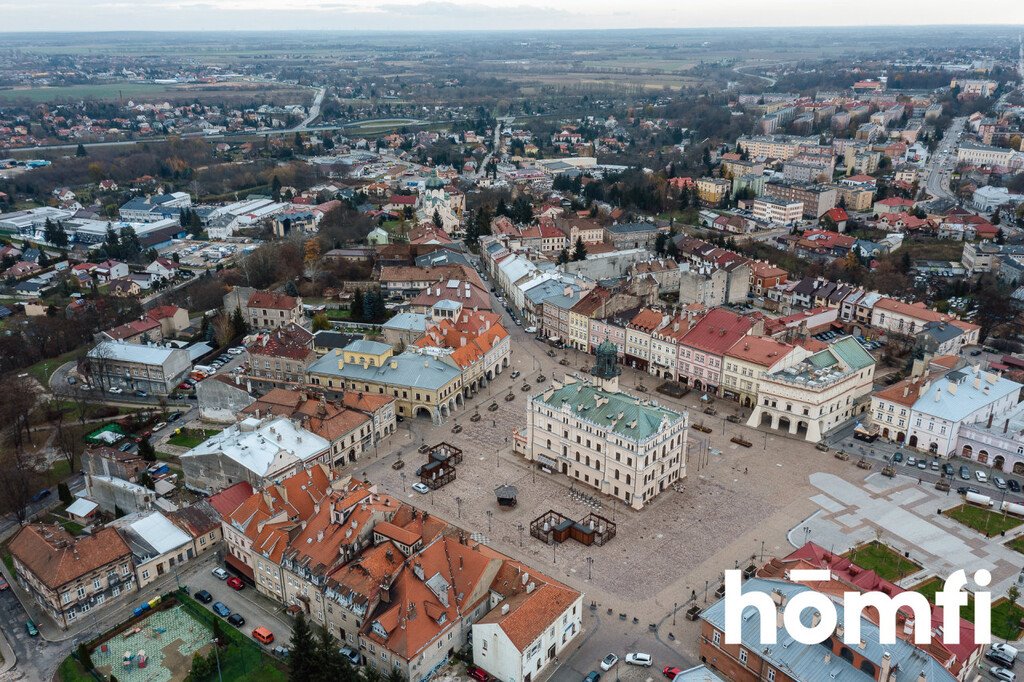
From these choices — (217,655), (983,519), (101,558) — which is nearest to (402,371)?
(101,558)

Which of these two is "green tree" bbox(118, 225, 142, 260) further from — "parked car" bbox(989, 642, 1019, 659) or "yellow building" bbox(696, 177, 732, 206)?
"parked car" bbox(989, 642, 1019, 659)

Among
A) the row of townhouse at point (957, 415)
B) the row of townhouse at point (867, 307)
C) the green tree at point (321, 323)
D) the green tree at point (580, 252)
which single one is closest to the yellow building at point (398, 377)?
the green tree at point (321, 323)

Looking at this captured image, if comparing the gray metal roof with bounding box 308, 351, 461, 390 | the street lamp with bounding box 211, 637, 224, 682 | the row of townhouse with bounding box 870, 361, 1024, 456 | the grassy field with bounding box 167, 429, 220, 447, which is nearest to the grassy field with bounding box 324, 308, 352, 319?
the gray metal roof with bounding box 308, 351, 461, 390

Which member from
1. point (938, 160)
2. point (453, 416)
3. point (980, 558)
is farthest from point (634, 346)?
point (938, 160)

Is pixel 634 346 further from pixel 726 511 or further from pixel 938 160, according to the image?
pixel 938 160

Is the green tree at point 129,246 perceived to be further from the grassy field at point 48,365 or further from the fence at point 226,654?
the fence at point 226,654

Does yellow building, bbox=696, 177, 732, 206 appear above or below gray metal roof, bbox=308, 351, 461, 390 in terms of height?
above
